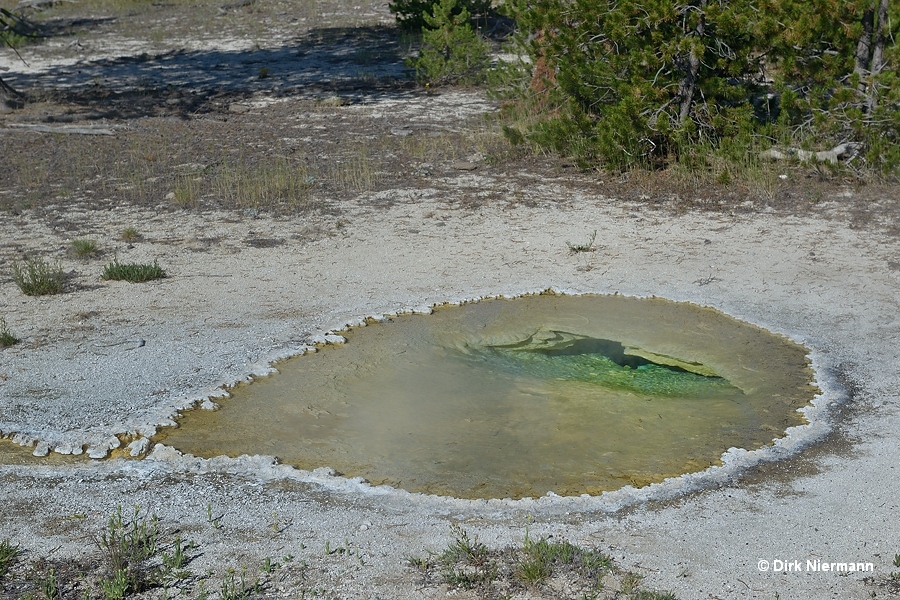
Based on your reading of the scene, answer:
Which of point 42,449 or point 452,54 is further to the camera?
point 452,54

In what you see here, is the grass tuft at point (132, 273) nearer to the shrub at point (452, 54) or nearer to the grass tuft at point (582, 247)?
the grass tuft at point (582, 247)

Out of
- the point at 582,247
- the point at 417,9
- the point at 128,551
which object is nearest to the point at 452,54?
the point at 417,9

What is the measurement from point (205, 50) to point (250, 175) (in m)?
10.9

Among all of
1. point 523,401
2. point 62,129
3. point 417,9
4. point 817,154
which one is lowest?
point 62,129

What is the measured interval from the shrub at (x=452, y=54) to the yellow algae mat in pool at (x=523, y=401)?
9.31 m

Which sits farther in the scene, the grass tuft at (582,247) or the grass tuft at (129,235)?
the grass tuft at (129,235)

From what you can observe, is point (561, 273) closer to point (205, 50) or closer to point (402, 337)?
point (402, 337)

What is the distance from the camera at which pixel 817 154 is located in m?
11.0

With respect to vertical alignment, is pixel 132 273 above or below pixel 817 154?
below

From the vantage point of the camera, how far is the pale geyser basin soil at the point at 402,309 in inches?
192

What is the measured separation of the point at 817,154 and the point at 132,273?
7112 millimetres

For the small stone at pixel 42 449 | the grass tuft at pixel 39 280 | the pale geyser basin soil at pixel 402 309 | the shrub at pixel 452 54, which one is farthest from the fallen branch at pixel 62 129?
the small stone at pixel 42 449

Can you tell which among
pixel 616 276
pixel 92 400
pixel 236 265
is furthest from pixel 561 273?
pixel 92 400

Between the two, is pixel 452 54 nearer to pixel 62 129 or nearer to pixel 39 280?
pixel 62 129
